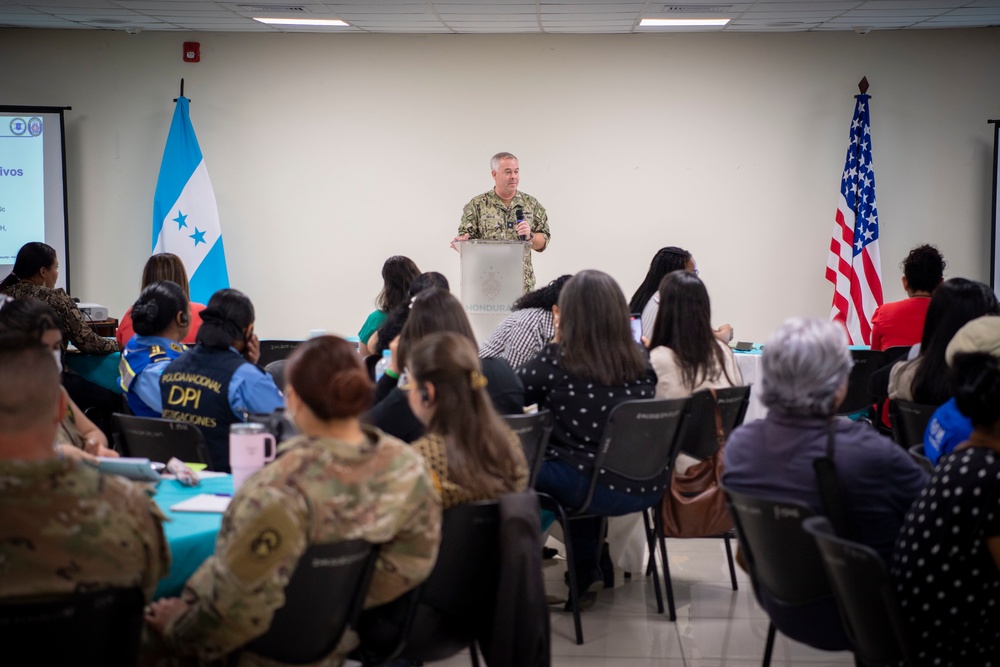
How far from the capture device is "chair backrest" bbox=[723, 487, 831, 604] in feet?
7.89

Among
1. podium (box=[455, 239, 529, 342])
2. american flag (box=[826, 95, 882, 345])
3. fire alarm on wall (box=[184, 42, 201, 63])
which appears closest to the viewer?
podium (box=[455, 239, 529, 342])

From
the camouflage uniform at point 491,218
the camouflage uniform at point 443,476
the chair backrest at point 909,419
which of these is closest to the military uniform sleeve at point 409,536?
the camouflage uniform at point 443,476

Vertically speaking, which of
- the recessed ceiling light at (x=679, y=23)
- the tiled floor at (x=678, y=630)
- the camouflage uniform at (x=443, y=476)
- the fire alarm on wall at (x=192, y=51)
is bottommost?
the tiled floor at (x=678, y=630)

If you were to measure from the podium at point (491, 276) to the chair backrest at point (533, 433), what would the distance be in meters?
2.22

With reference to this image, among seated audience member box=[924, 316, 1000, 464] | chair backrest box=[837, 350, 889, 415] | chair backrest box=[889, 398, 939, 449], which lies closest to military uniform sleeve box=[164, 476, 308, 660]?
seated audience member box=[924, 316, 1000, 464]

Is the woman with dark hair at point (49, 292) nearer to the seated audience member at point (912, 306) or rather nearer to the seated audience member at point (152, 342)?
the seated audience member at point (152, 342)

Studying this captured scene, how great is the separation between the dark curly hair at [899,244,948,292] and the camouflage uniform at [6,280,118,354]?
4.72 metres

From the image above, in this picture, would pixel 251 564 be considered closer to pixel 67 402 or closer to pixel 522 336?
pixel 67 402

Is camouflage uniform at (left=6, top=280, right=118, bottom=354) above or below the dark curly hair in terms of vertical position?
below

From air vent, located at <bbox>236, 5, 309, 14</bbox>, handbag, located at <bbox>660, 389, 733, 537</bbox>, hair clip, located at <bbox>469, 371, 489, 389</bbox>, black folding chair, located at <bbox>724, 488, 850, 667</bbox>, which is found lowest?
handbag, located at <bbox>660, 389, 733, 537</bbox>

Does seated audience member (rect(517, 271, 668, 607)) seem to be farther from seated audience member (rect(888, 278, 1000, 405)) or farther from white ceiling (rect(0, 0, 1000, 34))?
white ceiling (rect(0, 0, 1000, 34))

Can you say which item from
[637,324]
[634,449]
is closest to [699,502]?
[634,449]

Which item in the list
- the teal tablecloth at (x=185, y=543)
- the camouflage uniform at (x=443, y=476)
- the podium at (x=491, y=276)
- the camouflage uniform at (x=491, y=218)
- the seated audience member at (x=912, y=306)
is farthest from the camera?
the camouflage uniform at (x=491, y=218)

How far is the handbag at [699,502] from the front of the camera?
4.04 m
